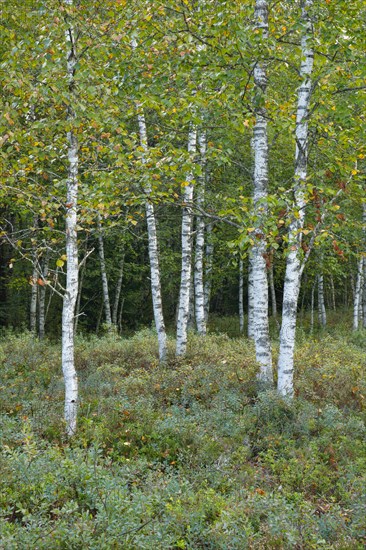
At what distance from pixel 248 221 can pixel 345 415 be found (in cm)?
409

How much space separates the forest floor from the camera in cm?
514

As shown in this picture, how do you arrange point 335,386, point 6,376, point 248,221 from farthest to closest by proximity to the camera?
point 6,376, point 335,386, point 248,221

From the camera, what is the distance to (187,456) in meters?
7.59

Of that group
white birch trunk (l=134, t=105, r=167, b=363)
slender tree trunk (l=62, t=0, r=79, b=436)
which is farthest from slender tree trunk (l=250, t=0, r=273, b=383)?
white birch trunk (l=134, t=105, r=167, b=363)

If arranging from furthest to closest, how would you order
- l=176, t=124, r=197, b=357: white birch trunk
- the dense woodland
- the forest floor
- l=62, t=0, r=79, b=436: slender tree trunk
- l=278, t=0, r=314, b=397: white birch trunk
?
1. l=176, t=124, r=197, b=357: white birch trunk
2. l=278, t=0, r=314, b=397: white birch trunk
3. l=62, t=0, r=79, b=436: slender tree trunk
4. the dense woodland
5. the forest floor

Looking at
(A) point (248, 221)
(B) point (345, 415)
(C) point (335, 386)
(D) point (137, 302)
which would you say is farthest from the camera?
(D) point (137, 302)

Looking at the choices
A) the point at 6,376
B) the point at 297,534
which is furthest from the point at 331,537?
the point at 6,376

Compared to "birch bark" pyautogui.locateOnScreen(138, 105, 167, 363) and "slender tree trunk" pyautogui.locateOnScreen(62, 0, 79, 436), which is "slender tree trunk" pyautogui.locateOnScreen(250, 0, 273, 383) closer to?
"slender tree trunk" pyautogui.locateOnScreen(62, 0, 79, 436)

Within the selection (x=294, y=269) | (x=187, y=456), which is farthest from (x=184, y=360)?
(x=187, y=456)

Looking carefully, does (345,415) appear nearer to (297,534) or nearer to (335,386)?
(335,386)

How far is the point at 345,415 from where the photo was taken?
363 inches

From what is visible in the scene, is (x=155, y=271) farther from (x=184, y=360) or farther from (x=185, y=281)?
(x=184, y=360)

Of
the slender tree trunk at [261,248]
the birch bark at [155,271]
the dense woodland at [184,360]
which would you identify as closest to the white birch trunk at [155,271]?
the birch bark at [155,271]

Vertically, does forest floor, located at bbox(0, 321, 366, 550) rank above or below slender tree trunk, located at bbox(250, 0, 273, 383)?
below
